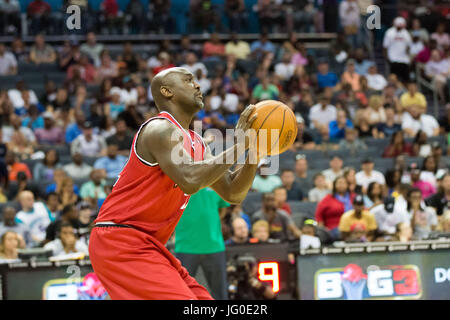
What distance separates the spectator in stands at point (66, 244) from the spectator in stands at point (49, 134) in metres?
4.41

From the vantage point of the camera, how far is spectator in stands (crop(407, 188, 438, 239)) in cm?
942

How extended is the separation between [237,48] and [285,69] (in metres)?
1.26

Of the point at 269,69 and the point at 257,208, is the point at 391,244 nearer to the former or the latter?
the point at 257,208

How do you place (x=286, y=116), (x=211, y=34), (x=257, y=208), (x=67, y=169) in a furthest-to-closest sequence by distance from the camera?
(x=211, y=34), (x=67, y=169), (x=257, y=208), (x=286, y=116)

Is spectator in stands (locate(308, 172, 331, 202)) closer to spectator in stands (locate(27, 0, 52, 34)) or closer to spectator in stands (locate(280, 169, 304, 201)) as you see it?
spectator in stands (locate(280, 169, 304, 201))

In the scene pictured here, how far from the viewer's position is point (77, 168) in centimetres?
1138

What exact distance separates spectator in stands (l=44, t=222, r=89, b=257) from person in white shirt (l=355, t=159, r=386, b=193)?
15.5 feet

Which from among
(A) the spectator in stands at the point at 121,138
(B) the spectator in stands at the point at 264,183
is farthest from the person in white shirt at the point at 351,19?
(A) the spectator in stands at the point at 121,138

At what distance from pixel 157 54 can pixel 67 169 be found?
4.50m

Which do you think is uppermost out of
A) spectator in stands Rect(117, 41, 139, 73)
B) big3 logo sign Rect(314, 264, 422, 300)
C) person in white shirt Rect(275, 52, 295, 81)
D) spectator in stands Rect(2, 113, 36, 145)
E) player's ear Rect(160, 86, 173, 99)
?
spectator in stands Rect(117, 41, 139, 73)

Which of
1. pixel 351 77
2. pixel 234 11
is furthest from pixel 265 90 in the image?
pixel 234 11

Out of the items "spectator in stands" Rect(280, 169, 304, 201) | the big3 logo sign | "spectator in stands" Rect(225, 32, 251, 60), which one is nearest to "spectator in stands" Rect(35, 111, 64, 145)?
"spectator in stands" Rect(280, 169, 304, 201)
